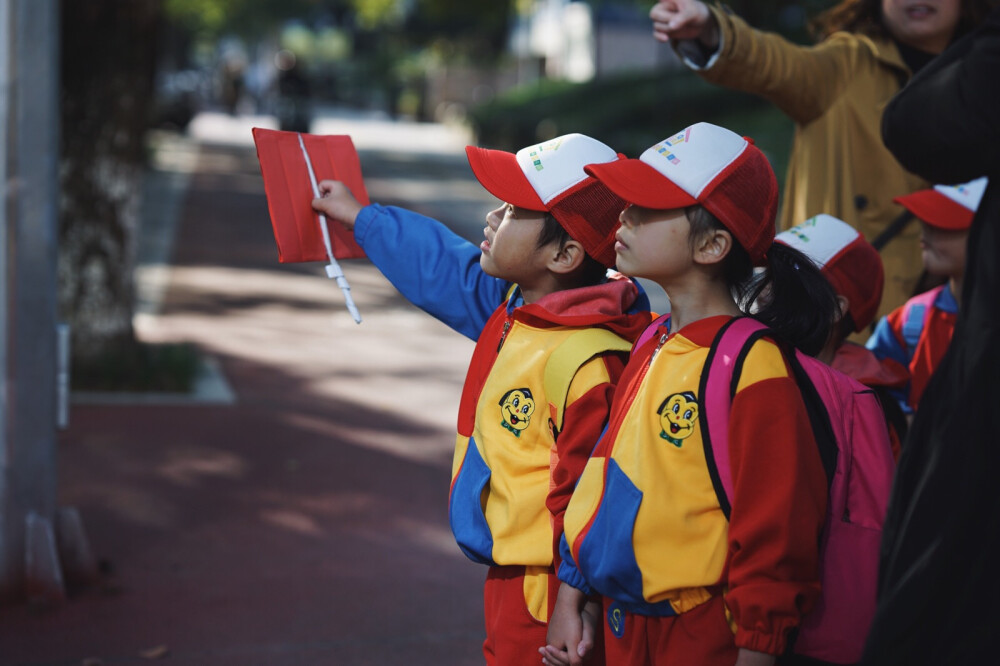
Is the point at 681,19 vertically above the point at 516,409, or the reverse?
the point at 681,19

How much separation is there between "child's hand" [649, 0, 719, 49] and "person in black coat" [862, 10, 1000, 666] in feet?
5.05

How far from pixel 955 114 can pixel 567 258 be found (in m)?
1.03

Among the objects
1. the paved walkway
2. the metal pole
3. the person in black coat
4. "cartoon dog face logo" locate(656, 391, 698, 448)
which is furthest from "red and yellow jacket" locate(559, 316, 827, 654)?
the metal pole

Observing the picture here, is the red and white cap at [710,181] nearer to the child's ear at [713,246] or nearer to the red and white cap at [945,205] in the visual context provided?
the child's ear at [713,246]

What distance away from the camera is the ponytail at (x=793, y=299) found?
7.75 ft

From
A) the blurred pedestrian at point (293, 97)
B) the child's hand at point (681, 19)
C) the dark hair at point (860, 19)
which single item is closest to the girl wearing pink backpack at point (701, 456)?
the child's hand at point (681, 19)

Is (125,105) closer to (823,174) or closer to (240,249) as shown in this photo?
(823,174)

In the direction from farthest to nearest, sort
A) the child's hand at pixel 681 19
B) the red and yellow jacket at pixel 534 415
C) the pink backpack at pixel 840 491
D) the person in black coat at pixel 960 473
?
1. the child's hand at pixel 681 19
2. the red and yellow jacket at pixel 534 415
3. the pink backpack at pixel 840 491
4. the person in black coat at pixel 960 473

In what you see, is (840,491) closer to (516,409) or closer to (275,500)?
(516,409)

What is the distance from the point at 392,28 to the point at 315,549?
1982 inches

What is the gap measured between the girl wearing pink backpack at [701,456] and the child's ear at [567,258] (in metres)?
0.27

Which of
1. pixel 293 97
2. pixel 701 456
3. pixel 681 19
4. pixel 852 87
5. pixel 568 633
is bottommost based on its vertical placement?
pixel 293 97

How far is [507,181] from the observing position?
262 centimetres

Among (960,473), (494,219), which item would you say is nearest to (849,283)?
(494,219)
